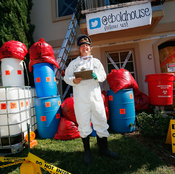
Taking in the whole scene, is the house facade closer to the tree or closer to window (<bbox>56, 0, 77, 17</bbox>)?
window (<bbox>56, 0, 77, 17</bbox>)

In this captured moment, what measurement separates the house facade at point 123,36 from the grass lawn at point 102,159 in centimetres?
260

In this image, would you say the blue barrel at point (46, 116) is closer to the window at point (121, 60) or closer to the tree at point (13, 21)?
the tree at point (13, 21)

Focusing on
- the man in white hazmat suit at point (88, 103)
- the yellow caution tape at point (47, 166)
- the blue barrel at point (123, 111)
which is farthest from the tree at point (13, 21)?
the yellow caution tape at point (47, 166)

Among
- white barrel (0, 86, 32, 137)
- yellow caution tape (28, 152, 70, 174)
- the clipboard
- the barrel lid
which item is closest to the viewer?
yellow caution tape (28, 152, 70, 174)

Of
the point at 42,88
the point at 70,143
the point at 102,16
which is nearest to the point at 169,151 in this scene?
the point at 70,143

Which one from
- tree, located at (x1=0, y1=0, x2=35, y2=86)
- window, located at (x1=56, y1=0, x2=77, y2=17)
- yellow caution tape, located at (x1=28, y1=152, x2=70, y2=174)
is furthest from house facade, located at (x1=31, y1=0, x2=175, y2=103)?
yellow caution tape, located at (x1=28, y1=152, x2=70, y2=174)

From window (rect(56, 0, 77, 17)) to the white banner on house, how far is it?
6.36 ft

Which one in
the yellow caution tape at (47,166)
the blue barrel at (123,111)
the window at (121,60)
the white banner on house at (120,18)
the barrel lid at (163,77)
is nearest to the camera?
the yellow caution tape at (47,166)

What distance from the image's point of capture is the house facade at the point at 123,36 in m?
4.09

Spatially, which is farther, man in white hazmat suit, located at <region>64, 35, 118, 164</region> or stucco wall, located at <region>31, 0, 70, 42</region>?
stucco wall, located at <region>31, 0, 70, 42</region>

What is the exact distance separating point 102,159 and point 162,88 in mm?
2459

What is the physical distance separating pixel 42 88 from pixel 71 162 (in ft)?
5.60

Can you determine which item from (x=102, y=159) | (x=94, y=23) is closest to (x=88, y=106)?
(x=102, y=159)

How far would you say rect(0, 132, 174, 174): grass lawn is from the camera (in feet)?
5.45
